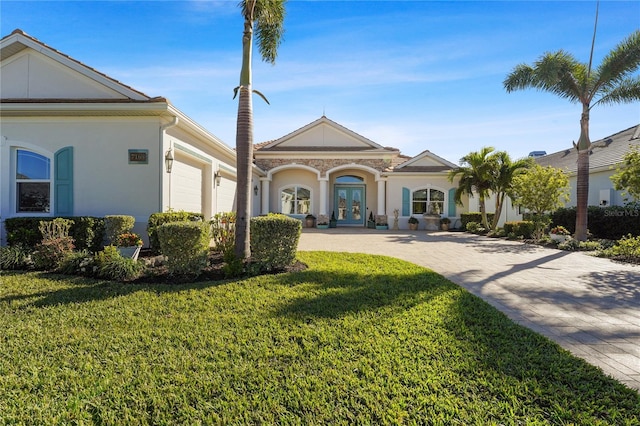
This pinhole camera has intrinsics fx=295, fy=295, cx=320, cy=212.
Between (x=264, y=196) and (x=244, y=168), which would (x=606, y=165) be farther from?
(x=264, y=196)

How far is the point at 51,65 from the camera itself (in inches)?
360

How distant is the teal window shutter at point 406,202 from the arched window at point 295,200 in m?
6.30

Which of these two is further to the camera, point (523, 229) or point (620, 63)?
point (523, 229)

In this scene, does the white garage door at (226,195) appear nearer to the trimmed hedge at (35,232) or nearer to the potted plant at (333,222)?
the trimmed hedge at (35,232)

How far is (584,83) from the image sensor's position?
12.0 metres

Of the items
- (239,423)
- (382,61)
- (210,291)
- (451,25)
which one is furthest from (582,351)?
(382,61)

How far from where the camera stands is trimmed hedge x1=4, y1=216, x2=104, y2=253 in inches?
297

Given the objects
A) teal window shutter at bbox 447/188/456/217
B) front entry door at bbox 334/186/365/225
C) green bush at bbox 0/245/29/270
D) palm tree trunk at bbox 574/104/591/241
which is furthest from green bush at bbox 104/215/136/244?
teal window shutter at bbox 447/188/456/217

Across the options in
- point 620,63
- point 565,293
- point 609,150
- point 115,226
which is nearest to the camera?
point 565,293

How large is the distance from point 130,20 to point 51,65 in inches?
122

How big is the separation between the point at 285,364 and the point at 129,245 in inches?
240

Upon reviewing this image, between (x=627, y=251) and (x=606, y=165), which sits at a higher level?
(x=606, y=165)

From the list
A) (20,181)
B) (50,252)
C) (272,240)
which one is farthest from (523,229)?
(20,181)

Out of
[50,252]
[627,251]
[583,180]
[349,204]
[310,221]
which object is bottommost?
[627,251]
